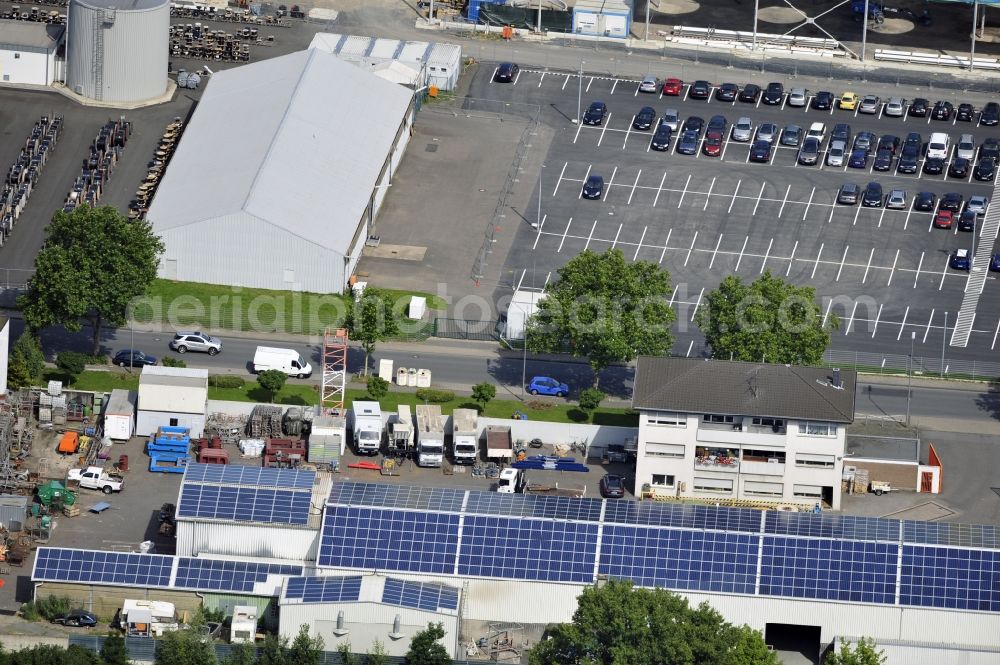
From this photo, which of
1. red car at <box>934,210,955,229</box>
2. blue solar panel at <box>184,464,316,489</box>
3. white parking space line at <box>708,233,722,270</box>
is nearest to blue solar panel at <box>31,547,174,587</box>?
blue solar panel at <box>184,464,316,489</box>

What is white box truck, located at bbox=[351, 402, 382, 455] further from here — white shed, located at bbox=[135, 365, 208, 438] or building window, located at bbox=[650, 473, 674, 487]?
building window, located at bbox=[650, 473, 674, 487]

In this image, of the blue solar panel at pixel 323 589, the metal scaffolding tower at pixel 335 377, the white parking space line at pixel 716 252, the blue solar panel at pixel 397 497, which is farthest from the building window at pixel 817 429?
the white parking space line at pixel 716 252

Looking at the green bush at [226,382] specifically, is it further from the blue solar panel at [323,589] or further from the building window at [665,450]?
the blue solar panel at [323,589]

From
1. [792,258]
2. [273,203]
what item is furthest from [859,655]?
[273,203]

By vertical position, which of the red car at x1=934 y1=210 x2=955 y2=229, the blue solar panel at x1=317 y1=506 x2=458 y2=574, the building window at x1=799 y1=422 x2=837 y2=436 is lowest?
the blue solar panel at x1=317 y1=506 x2=458 y2=574

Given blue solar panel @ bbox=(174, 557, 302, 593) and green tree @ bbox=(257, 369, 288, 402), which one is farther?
green tree @ bbox=(257, 369, 288, 402)

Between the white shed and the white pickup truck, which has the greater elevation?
the white shed

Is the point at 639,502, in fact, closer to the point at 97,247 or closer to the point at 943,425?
the point at 943,425
